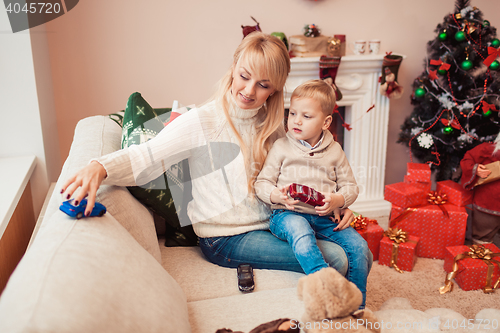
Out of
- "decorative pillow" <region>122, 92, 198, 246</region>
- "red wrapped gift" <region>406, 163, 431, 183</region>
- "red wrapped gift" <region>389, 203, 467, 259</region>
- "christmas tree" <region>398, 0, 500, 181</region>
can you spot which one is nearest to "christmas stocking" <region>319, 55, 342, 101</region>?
"christmas tree" <region>398, 0, 500, 181</region>

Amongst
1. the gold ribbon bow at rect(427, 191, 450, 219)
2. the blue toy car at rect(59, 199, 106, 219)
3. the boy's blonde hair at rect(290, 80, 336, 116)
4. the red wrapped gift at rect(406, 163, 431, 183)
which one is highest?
the boy's blonde hair at rect(290, 80, 336, 116)

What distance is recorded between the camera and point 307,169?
1407 millimetres

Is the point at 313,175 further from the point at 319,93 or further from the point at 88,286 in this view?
the point at 88,286

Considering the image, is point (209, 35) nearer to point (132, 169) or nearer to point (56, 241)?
point (132, 169)

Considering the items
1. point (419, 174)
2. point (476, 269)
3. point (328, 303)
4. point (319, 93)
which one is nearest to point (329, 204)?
point (319, 93)

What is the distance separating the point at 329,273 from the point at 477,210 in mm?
1903

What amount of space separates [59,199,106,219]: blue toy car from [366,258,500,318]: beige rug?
1.37 m

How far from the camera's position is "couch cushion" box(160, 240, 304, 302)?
120 cm

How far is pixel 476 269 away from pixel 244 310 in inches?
54.6

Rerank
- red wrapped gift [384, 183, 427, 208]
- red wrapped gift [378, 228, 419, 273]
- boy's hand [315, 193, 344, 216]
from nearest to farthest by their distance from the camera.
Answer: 1. boy's hand [315, 193, 344, 216]
2. red wrapped gift [378, 228, 419, 273]
3. red wrapped gift [384, 183, 427, 208]

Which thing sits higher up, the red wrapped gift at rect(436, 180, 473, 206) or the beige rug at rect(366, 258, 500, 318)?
the red wrapped gift at rect(436, 180, 473, 206)

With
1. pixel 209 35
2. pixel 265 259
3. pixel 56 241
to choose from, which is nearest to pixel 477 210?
pixel 265 259

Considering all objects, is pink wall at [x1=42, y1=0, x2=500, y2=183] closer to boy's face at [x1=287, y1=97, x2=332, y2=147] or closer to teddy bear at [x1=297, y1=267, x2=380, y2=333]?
boy's face at [x1=287, y1=97, x2=332, y2=147]

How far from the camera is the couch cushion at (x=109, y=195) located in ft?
3.56
